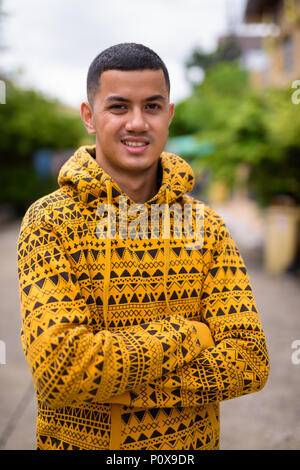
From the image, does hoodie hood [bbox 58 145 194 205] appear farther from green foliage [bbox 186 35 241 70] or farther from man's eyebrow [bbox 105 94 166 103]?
green foliage [bbox 186 35 241 70]

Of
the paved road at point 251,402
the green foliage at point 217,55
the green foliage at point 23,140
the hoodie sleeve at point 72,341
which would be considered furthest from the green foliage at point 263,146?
the green foliage at point 217,55

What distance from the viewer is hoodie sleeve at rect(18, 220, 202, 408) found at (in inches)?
59.8

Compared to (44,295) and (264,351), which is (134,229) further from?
(264,351)

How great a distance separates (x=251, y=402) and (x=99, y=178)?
3.19m

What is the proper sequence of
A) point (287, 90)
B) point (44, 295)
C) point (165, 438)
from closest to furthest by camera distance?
point (44, 295), point (165, 438), point (287, 90)

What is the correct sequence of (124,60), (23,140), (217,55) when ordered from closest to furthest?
(124,60) < (23,140) < (217,55)

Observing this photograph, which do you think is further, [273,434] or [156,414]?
[273,434]

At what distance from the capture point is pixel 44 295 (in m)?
1.60

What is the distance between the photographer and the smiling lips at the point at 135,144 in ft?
5.75

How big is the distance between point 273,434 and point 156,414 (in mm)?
2401

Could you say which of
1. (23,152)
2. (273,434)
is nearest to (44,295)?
(273,434)

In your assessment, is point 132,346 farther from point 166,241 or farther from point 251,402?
point 251,402

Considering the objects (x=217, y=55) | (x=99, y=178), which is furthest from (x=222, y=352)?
(x=217, y=55)

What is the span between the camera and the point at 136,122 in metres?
1.72
